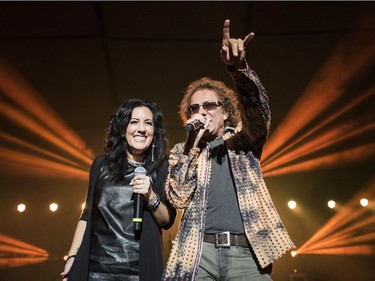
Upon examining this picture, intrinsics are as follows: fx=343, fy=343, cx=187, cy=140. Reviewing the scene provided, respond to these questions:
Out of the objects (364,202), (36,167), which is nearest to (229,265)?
(36,167)

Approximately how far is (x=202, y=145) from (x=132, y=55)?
1826mm

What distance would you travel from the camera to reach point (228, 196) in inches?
66.0

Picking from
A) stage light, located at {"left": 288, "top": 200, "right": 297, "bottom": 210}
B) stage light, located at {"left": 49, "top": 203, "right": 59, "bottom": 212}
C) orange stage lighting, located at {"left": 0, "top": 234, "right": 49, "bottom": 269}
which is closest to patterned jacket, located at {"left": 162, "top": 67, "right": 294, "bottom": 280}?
stage light, located at {"left": 288, "top": 200, "right": 297, "bottom": 210}

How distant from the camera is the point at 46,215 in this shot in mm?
7484

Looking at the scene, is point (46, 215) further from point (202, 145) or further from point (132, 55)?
point (202, 145)

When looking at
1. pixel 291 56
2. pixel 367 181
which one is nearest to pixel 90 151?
pixel 291 56

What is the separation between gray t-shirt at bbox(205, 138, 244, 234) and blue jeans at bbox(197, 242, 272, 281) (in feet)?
0.29

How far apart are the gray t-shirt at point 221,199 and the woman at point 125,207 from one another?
295 mm

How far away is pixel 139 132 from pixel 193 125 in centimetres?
47

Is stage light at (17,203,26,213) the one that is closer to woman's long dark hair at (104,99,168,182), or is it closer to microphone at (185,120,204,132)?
woman's long dark hair at (104,99,168,182)

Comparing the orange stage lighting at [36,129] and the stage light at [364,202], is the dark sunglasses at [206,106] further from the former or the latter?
the stage light at [364,202]

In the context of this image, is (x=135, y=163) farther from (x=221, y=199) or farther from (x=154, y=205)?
(x=221, y=199)

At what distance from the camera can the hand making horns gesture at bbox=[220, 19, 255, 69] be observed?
1447 millimetres

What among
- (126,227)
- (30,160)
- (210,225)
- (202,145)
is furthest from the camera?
(30,160)
